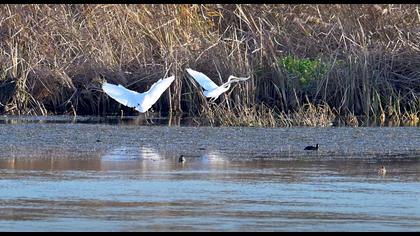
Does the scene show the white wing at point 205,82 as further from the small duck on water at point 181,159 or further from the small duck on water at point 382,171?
the small duck on water at point 382,171

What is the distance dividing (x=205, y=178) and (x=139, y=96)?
4834 mm

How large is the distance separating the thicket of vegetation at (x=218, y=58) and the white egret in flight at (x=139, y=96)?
1135 millimetres

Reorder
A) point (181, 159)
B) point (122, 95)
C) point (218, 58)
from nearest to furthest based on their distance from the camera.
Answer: point (181, 159), point (122, 95), point (218, 58)

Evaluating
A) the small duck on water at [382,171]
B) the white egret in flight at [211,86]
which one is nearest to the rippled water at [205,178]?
the small duck on water at [382,171]

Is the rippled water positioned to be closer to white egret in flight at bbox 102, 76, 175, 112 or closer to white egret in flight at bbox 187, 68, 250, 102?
white egret in flight at bbox 102, 76, 175, 112

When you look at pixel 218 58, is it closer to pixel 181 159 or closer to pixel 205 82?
pixel 205 82

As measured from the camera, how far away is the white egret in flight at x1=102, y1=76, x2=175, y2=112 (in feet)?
48.0

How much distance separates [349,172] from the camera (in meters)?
10.6

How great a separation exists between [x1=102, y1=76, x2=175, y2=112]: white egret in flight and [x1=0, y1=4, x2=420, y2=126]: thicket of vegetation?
113cm

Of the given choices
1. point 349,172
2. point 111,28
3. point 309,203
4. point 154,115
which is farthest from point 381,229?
point 111,28

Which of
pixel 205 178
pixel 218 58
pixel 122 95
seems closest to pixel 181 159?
pixel 205 178

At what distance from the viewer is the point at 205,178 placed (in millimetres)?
10094

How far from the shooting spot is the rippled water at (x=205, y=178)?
306 inches

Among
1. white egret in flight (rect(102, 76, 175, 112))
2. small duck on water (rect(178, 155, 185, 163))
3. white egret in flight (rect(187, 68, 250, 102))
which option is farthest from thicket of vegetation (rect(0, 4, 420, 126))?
small duck on water (rect(178, 155, 185, 163))
